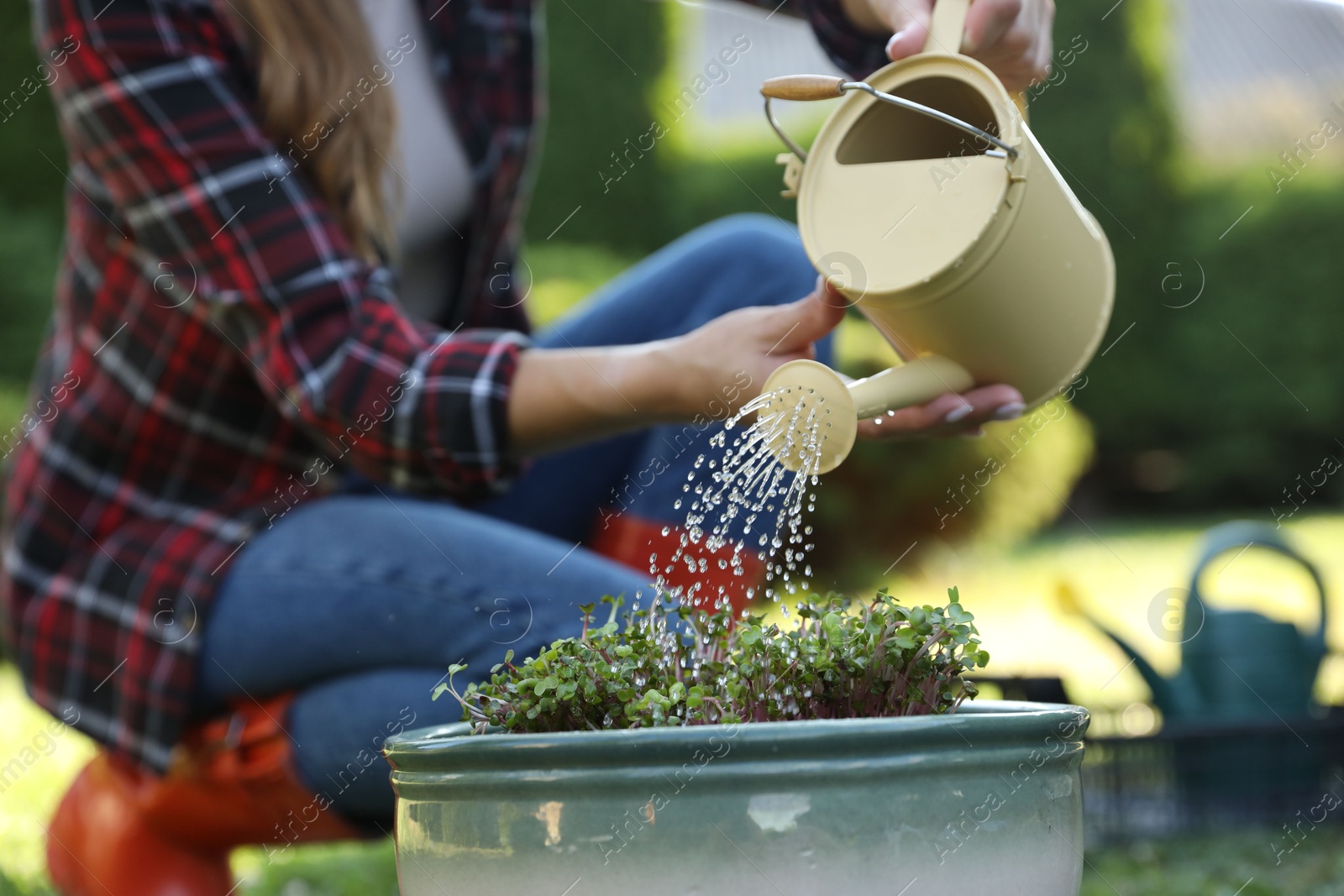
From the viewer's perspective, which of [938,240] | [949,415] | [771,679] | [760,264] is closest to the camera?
[771,679]

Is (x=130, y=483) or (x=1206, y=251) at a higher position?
(x=130, y=483)

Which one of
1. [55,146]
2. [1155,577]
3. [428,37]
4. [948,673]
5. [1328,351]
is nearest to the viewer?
[948,673]

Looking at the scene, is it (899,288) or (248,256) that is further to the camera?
(248,256)

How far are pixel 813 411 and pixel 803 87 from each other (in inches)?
11.0

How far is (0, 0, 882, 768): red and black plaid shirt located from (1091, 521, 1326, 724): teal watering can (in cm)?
139

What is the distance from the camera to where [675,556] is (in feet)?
4.35

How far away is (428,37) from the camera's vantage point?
182 cm

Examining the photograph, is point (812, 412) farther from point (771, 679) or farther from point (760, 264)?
point (760, 264)

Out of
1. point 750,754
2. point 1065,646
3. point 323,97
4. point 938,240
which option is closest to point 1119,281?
point 1065,646

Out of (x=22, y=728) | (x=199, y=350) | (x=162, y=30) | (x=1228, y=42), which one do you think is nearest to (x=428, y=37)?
(x=162, y=30)

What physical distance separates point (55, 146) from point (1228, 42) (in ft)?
43.0

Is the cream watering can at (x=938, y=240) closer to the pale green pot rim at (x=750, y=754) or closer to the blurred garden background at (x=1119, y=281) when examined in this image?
the pale green pot rim at (x=750, y=754)

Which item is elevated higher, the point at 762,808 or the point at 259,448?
the point at 762,808

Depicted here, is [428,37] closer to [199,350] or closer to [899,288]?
[199,350]
